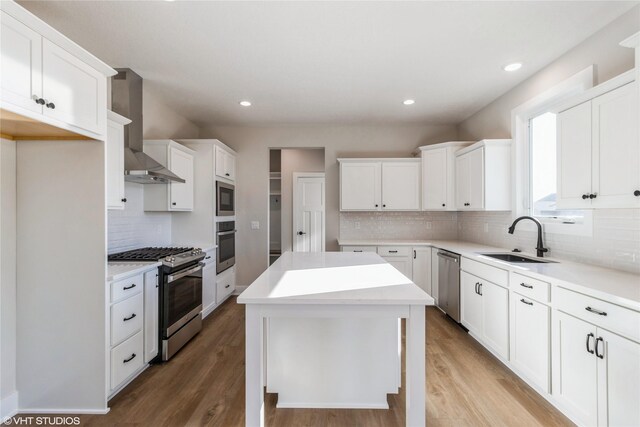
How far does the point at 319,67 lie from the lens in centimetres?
279

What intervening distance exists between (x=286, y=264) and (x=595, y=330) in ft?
6.07

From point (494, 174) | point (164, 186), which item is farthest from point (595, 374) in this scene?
point (164, 186)

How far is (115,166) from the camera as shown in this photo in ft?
8.00

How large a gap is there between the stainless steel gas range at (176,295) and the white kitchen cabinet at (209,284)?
1.55 feet

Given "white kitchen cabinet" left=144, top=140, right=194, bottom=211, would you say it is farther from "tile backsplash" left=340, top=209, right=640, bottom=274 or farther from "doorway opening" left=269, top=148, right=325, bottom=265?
"doorway opening" left=269, top=148, right=325, bottom=265

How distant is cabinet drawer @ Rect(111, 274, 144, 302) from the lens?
79.4 inches

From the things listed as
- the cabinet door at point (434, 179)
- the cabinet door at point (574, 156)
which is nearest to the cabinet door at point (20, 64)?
the cabinet door at point (574, 156)

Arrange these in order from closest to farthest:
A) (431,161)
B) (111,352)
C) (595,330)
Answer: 1. (595,330)
2. (111,352)
3. (431,161)

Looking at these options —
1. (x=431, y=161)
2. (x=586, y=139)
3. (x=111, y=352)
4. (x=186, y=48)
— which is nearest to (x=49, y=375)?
(x=111, y=352)

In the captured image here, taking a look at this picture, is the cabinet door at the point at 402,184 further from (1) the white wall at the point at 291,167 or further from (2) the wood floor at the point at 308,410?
(2) the wood floor at the point at 308,410

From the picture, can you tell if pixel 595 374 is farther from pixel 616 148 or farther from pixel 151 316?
pixel 151 316

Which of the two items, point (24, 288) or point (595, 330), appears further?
point (24, 288)

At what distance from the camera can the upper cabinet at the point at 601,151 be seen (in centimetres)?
160

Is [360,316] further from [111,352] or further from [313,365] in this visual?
[111,352]
